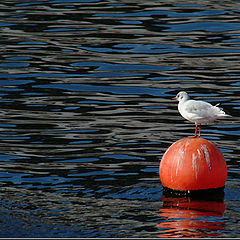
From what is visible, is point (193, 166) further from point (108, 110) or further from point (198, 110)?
point (108, 110)

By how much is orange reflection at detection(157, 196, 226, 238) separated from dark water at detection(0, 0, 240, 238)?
2 cm

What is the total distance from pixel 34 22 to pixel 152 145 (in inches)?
575

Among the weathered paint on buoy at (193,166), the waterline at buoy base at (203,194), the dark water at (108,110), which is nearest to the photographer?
the dark water at (108,110)

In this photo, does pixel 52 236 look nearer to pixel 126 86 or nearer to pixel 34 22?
pixel 126 86

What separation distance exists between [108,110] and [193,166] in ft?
23.0

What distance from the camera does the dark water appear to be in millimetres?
9969

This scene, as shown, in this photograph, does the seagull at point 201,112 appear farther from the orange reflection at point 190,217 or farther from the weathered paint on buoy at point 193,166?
the orange reflection at point 190,217

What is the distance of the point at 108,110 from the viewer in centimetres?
1736

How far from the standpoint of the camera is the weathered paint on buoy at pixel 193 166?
10.6 meters

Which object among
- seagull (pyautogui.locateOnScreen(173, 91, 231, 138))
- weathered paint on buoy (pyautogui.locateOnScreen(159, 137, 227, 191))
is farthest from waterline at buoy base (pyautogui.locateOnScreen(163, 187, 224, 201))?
seagull (pyautogui.locateOnScreen(173, 91, 231, 138))

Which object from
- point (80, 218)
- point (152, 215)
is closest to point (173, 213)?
point (152, 215)

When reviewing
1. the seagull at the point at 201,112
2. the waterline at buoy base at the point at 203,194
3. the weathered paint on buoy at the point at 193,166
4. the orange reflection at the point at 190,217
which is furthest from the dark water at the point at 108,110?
the seagull at the point at 201,112

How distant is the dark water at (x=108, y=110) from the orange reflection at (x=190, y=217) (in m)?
0.02

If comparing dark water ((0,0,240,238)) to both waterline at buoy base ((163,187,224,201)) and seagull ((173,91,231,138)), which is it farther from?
seagull ((173,91,231,138))
